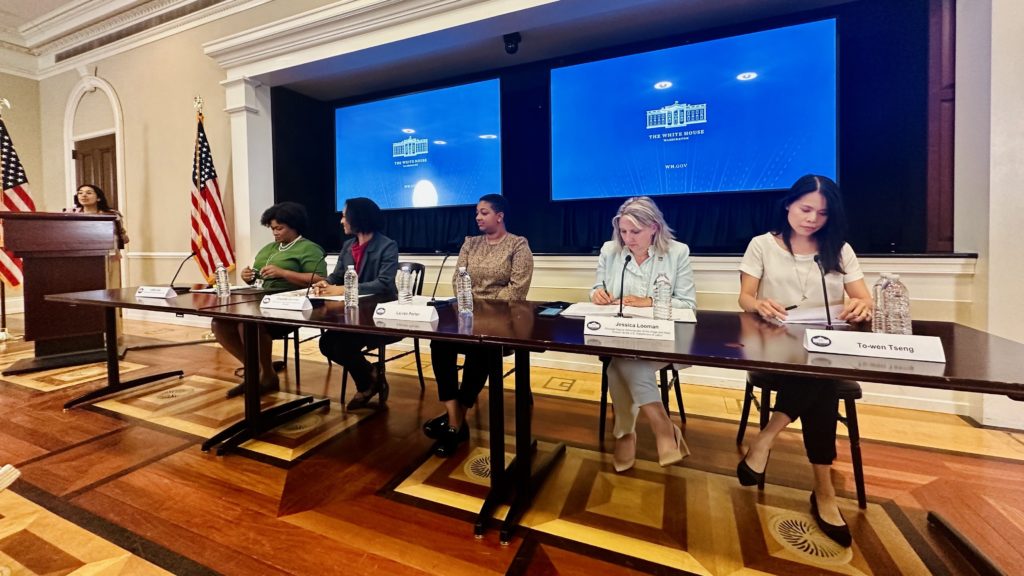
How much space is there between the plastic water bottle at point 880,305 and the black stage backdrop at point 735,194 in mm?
1369

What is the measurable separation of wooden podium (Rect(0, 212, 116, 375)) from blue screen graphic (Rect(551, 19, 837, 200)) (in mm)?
3326

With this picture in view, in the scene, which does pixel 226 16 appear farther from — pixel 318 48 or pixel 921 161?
pixel 921 161

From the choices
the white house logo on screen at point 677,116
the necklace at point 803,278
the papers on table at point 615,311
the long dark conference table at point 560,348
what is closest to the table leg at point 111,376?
the long dark conference table at point 560,348

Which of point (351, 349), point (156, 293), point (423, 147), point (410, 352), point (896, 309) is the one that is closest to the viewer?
point (896, 309)

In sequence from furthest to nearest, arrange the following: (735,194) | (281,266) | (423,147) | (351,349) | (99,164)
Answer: (99,164)
(423,147)
(735,194)
(281,266)
(351,349)

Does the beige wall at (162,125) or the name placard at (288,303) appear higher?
the beige wall at (162,125)

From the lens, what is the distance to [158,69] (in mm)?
4379

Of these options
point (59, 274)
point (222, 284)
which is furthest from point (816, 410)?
point (59, 274)

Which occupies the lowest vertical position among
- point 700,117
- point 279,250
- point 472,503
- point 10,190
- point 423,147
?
point 472,503

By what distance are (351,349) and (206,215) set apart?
258cm

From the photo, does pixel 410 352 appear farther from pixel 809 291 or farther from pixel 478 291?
pixel 809 291

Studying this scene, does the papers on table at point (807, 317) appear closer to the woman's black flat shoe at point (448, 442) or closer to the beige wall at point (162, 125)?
the woman's black flat shoe at point (448, 442)

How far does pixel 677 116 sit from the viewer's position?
296cm

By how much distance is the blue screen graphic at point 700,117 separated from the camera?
8.66 feet
